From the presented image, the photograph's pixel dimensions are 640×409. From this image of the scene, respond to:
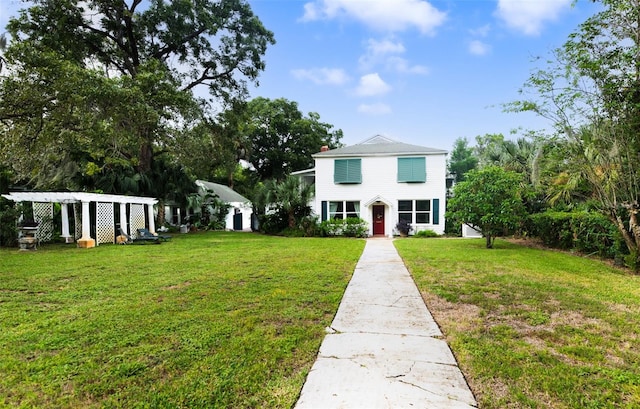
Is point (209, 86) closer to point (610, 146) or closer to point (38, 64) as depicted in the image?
point (38, 64)

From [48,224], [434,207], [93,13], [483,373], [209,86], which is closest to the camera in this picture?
[483,373]

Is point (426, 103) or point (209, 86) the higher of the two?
point (209, 86)

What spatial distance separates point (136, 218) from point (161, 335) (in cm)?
1465

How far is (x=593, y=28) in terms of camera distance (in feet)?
24.5

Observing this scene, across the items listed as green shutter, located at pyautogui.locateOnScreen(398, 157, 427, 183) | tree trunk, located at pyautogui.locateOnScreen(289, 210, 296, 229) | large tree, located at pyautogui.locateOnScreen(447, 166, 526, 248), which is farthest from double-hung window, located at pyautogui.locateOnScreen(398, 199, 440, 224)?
large tree, located at pyautogui.locateOnScreen(447, 166, 526, 248)

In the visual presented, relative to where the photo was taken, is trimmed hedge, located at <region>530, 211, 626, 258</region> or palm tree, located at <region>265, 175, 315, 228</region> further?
palm tree, located at <region>265, 175, 315, 228</region>

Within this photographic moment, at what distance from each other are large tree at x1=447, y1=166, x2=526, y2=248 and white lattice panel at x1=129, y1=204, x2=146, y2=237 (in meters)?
14.0

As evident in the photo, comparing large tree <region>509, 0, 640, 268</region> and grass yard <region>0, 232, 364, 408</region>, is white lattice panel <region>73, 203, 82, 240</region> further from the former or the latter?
large tree <region>509, 0, 640, 268</region>

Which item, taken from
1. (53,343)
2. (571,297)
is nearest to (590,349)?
(571,297)

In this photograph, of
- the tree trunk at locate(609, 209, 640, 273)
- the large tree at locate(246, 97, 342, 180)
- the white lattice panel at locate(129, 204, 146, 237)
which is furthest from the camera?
the large tree at locate(246, 97, 342, 180)

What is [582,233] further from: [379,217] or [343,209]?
[343,209]

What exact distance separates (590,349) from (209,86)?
844 inches

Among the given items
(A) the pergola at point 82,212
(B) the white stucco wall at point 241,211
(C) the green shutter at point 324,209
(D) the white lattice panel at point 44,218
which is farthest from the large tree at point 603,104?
(B) the white stucco wall at point 241,211

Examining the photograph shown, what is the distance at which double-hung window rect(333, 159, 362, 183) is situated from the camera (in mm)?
18938
